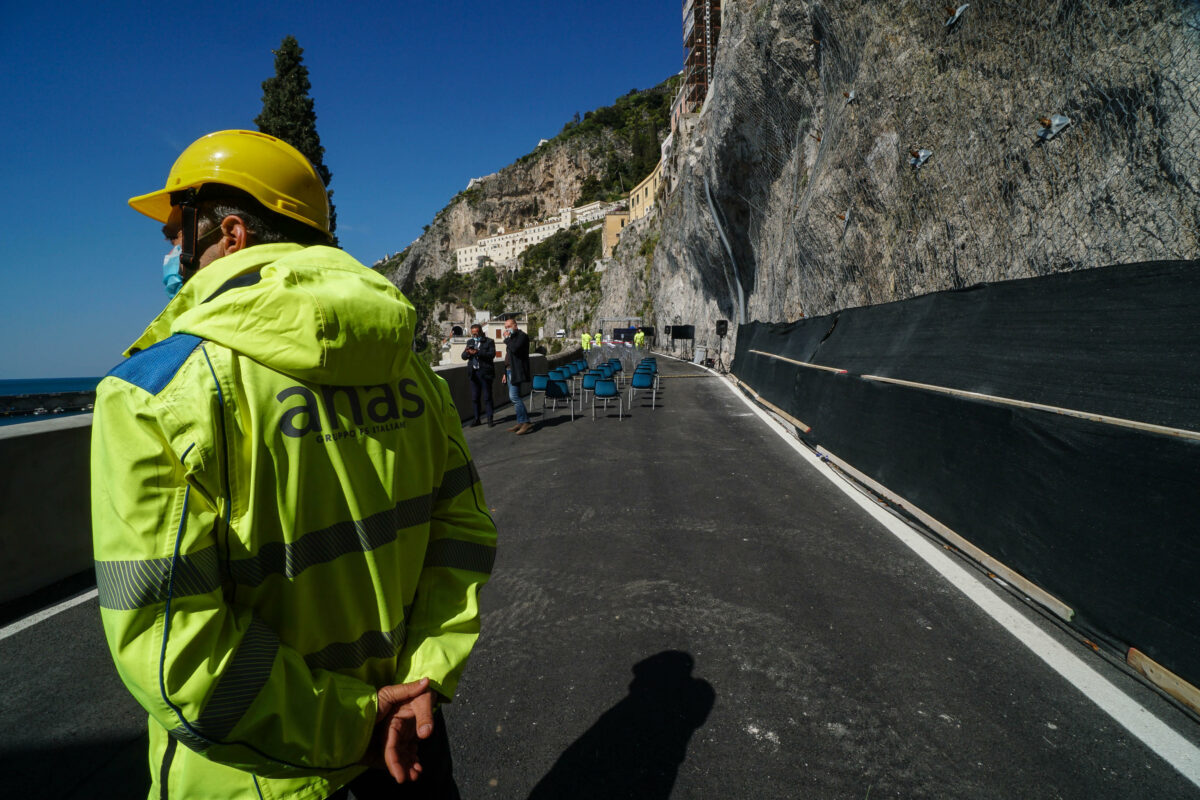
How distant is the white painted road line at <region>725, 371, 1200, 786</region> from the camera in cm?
226

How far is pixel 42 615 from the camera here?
3781mm

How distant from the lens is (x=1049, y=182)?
8.20 metres

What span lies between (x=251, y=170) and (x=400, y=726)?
52.0 inches

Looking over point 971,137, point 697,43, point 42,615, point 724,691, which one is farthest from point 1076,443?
point 697,43

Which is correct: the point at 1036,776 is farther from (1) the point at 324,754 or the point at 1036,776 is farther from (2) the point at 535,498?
(2) the point at 535,498

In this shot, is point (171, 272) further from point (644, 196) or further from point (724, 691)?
point (644, 196)

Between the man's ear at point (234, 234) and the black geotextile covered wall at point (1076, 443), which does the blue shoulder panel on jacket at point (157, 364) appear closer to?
the man's ear at point (234, 234)

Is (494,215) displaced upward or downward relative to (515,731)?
upward

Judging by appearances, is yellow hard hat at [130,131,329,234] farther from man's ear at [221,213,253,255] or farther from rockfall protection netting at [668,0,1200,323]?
rockfall protection netting at [668,0,1200,323]

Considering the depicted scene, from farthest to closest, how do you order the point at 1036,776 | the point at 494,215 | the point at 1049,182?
1. the point at 494,215
2. the point at 1049,182
3. the point at 1036,776

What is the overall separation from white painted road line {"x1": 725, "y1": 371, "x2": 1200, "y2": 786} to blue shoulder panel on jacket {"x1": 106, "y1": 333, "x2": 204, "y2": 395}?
11.4ft

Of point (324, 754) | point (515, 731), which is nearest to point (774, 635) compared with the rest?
point (515, 731)

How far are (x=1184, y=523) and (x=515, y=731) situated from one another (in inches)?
125

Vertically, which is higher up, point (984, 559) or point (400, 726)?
point (400, 726)
